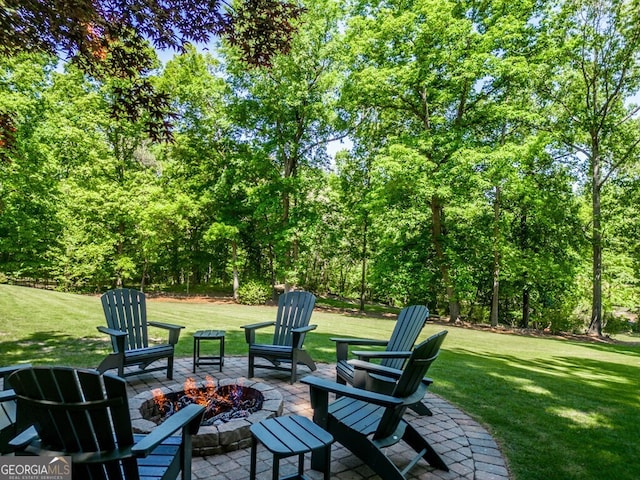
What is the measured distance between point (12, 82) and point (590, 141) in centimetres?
2236

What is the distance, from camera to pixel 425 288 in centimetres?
1338

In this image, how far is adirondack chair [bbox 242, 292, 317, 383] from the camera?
4.24 meters

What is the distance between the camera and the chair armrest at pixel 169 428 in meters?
1.50

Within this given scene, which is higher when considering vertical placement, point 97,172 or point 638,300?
point 97,172

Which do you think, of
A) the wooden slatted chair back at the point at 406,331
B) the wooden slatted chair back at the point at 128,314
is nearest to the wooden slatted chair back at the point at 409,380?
the wooden slatted chair back at the point at 406,331

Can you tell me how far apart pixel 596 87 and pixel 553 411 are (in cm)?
1437

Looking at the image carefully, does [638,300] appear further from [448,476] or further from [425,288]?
[448,476]

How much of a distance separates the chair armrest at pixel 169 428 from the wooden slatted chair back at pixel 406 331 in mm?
2140

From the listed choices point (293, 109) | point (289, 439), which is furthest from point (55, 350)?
point (293, 109)

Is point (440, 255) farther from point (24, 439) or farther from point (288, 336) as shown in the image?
point (24, 439)

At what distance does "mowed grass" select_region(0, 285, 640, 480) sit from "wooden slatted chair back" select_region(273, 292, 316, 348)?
110cm

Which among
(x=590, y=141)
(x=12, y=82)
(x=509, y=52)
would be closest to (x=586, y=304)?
(x=590, y=141)

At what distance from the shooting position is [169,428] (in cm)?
170

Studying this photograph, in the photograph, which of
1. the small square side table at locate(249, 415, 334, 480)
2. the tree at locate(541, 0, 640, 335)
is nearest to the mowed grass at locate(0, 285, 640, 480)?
the small square side table at locate(249, 415, 334, 480)
